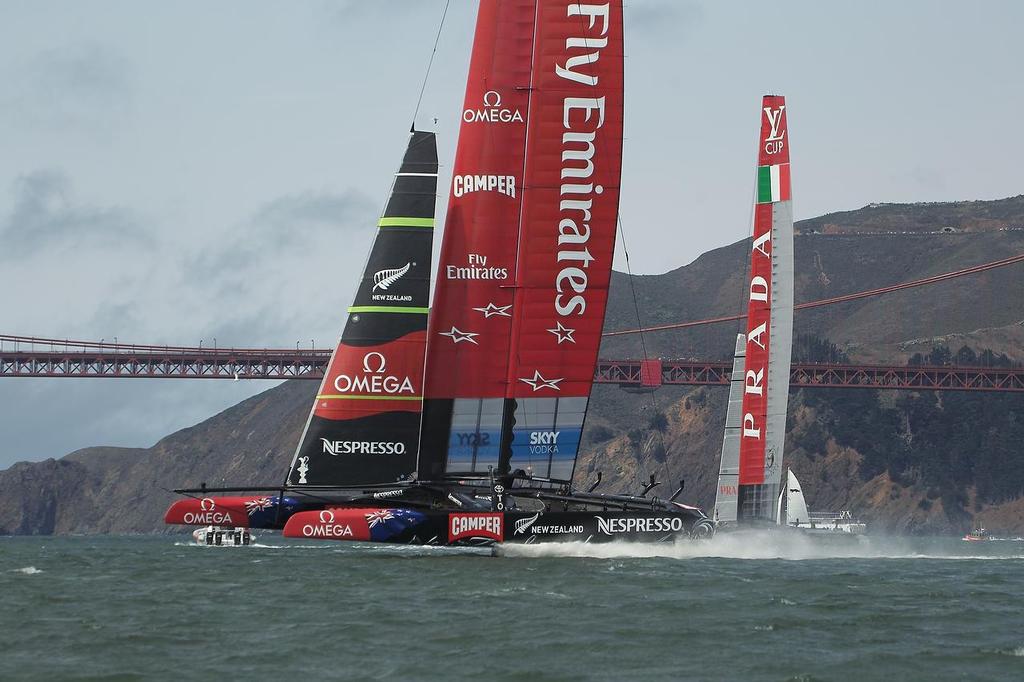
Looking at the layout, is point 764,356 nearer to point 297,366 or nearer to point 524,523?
point 524,523

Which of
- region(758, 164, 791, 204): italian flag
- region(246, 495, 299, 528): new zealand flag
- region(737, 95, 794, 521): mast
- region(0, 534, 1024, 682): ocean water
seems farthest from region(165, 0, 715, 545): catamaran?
region(758, 164, 791, 204): italian flag

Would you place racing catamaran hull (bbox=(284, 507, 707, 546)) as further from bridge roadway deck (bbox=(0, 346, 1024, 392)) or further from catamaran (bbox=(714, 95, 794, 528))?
bridge roadway deck (bbox=(0, 346, 1024, 392))

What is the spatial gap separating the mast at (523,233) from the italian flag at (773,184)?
4.97 meters

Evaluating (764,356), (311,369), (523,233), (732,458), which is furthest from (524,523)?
(311,369)

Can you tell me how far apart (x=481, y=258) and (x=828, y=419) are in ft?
248

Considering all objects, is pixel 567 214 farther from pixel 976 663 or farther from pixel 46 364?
pixel 46 364

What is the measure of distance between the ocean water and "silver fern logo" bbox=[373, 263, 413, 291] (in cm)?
392

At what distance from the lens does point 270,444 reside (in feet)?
403

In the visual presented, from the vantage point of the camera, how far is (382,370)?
73.7 ft

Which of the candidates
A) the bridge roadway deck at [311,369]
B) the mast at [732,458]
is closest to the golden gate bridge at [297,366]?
the bridge roadway deck at [311,369]

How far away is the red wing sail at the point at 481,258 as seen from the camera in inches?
869

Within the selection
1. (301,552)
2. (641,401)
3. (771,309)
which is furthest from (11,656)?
(641,401)

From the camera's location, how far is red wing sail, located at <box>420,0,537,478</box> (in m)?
22.1

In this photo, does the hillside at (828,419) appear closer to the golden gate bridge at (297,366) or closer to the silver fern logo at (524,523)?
the golden gate bridge at (297,366)
